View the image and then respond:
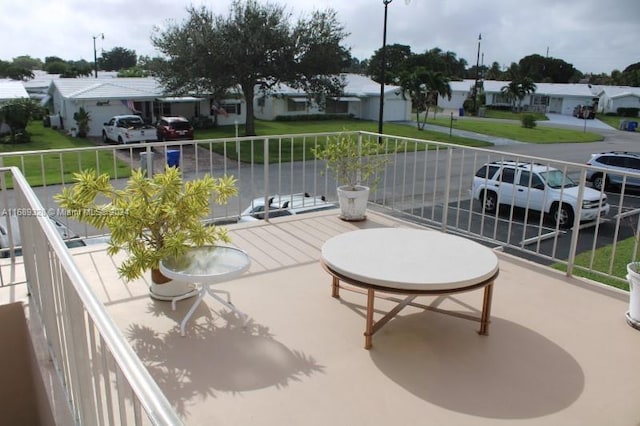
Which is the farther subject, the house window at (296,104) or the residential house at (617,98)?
the residential house at (617,98)

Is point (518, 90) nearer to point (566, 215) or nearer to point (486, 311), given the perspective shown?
point (566, 215)

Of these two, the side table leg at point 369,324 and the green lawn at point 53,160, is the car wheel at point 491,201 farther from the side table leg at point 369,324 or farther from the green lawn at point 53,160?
the side table leg at point 369,324

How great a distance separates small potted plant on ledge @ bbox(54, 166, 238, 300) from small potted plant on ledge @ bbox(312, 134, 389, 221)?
7.24ft

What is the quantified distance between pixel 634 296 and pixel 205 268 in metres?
2.96

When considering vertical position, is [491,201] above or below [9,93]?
below

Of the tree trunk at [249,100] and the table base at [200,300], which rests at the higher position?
the tree trunk at [249,100]

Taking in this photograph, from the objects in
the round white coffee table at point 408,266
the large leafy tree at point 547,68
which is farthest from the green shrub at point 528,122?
the round white coffee table at point 408,266

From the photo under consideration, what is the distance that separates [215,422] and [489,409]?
1.40m

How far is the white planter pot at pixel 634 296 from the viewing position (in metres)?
3.43

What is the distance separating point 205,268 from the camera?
11.1 ft

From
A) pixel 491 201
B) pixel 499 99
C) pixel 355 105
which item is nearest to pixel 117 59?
pixel 355 105

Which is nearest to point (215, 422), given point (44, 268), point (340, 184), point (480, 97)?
point (44, 268)

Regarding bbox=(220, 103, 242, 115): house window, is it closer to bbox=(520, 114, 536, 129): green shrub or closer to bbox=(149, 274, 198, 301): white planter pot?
bbox=(520, 114, 536, 129): green shrub

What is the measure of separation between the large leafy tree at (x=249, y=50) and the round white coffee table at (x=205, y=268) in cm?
2006
